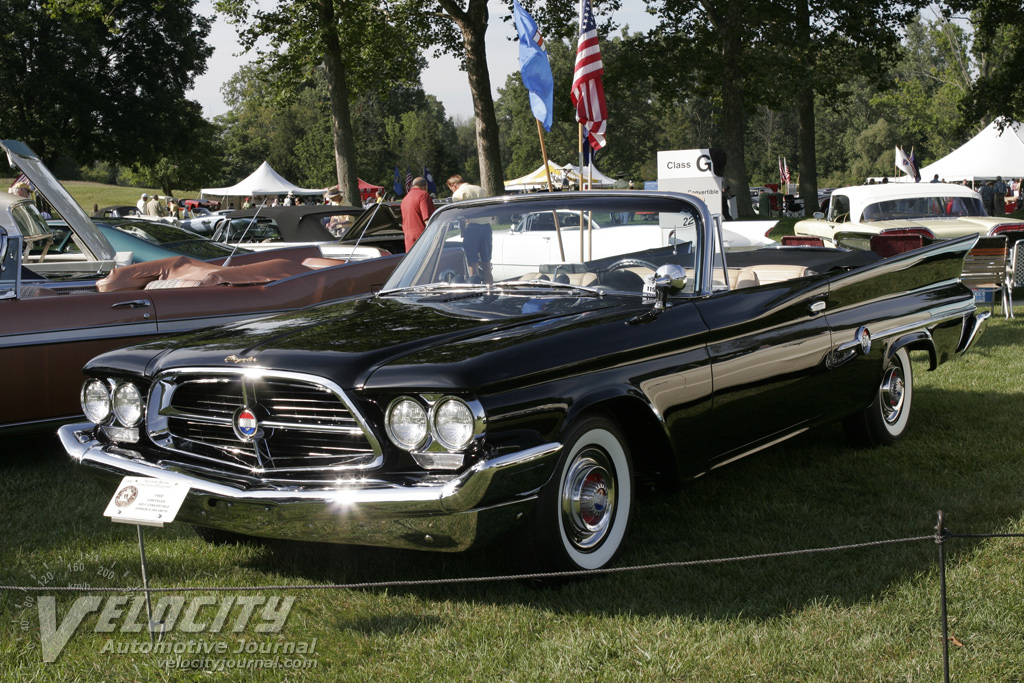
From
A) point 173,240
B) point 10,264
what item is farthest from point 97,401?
point 173,240

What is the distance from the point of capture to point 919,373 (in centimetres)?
747

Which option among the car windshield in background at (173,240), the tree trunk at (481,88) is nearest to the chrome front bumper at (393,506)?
the car windshield in background at (173,240)

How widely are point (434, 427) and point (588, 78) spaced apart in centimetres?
599

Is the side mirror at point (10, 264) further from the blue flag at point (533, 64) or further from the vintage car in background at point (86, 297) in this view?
the blue flag at point (533, 64)

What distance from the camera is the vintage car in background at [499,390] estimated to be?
10.1 feet

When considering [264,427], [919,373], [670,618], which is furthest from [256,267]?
[919,373]

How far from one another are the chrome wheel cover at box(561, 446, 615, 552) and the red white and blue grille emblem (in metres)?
1.08

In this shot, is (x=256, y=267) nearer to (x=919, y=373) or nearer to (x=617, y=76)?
(x=919, y=373)

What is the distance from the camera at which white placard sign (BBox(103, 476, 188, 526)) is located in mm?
3020

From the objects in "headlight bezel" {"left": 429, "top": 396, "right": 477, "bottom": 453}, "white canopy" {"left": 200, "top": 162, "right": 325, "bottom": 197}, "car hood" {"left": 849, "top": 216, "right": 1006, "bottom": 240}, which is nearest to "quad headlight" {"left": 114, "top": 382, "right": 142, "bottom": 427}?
"headlight bezel" {"left": 429, "top": 396, "right": 477, "bottom": 453}

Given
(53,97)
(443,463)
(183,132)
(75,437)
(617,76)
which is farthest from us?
(183,132)

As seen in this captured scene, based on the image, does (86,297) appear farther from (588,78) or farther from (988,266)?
(988,266)

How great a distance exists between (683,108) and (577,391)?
3279 inches

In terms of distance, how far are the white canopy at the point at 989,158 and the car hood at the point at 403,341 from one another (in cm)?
3006
